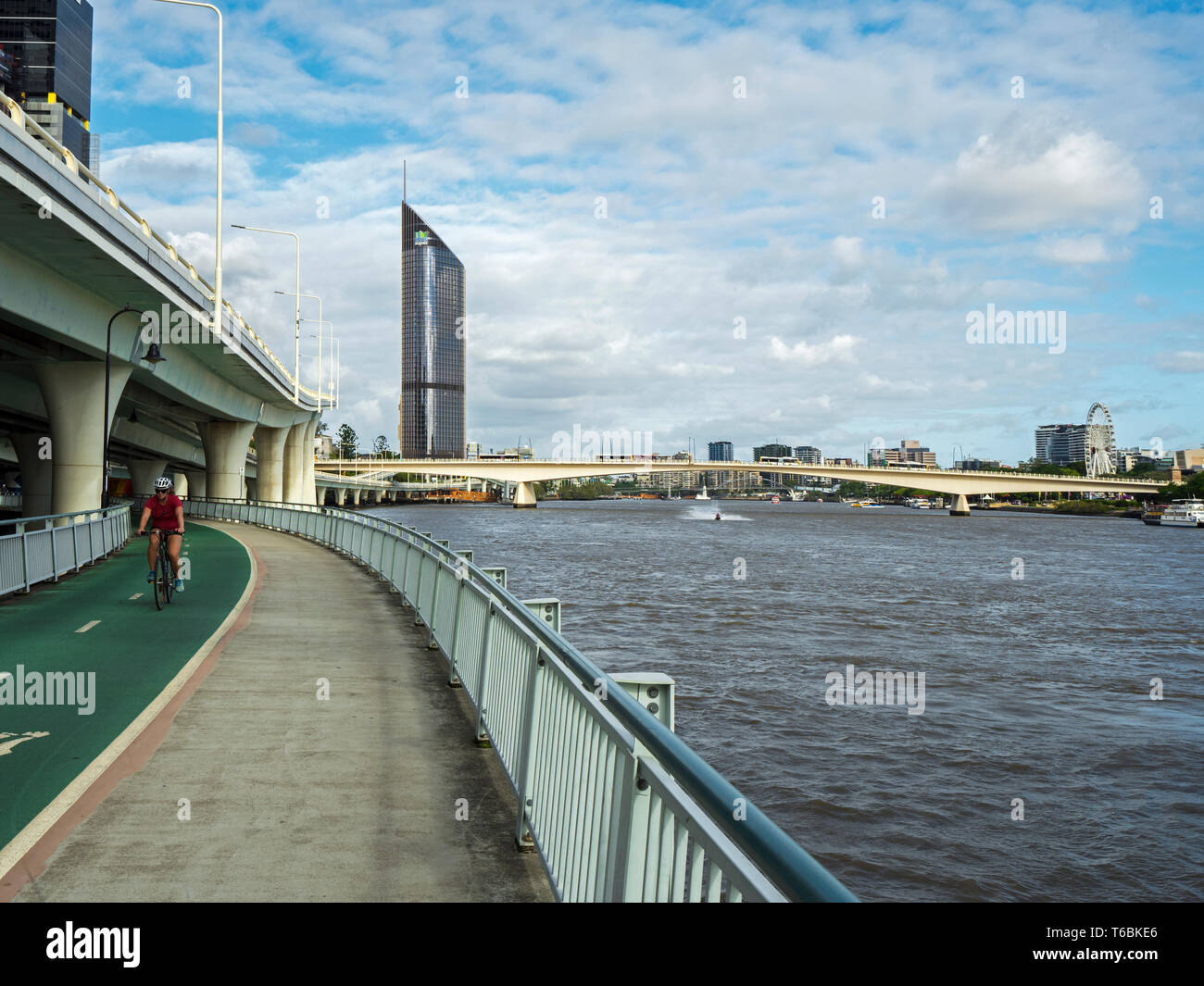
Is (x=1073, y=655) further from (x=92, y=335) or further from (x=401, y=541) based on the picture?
(x=92, y=335)

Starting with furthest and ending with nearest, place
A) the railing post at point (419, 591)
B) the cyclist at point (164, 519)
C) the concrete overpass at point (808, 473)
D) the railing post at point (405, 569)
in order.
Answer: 1. the concrete overpass at point (808, 473)
2. the railing post at point (405, 569)
3. the cyclist at point (164, 519)
4. the railing post at point (419, 591)

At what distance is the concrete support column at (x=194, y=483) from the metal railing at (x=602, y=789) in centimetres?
10184

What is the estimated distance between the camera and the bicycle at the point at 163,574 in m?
15.4

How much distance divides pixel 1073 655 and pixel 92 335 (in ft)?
83.1

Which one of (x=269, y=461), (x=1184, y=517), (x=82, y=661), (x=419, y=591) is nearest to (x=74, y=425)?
(x=419, y=591)

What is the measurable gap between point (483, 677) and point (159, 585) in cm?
966

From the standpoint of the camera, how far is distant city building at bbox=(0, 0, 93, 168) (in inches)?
5359

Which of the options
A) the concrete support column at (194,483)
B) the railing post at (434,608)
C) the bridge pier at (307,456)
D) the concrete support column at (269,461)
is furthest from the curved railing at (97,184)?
the concrete support column at (194,483)

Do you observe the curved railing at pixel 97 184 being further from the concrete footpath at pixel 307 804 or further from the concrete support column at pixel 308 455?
the concrete support column at pixel 308 455

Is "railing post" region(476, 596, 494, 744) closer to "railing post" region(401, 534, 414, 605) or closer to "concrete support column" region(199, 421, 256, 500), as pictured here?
"railing post" region(401, 534, 414, 605)

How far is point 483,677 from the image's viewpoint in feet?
26.0

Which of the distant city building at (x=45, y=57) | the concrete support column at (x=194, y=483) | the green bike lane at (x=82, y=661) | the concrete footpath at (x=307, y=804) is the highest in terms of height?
the distant city building at (x=45, y=57)

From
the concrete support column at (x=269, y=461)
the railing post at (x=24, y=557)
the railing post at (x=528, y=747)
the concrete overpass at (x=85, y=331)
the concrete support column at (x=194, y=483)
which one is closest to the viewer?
the railing post at (x=528, y=747)

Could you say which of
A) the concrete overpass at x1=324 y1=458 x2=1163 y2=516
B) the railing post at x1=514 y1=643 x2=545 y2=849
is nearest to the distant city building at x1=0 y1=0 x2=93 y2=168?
the concrete overpass at x1=324 y1=458 x2=1163 y2=516
